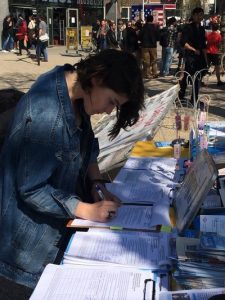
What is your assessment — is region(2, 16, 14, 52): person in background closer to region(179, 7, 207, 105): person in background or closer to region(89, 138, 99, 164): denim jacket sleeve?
region(179, 7, 207, 105): person in background

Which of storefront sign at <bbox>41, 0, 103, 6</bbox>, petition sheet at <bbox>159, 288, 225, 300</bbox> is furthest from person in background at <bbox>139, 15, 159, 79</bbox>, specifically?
storefront sign at <bbox>41, 0, 103, 6</bbox>

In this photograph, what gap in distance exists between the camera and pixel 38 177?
A: 1709mm

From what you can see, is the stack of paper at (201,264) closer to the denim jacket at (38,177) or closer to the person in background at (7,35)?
the denim jacket at (38,177)

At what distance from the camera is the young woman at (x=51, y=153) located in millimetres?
1692

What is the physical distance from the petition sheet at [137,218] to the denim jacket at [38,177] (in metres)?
0.16

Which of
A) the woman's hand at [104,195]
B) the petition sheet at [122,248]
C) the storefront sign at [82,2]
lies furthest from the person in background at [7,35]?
the petition sheet at [122,248]

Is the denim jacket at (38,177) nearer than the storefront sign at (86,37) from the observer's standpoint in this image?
Yes

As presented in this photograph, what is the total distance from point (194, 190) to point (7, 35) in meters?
19.1

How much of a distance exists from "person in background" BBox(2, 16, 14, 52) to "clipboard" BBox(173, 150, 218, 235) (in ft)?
61.2

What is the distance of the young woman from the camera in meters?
1.69

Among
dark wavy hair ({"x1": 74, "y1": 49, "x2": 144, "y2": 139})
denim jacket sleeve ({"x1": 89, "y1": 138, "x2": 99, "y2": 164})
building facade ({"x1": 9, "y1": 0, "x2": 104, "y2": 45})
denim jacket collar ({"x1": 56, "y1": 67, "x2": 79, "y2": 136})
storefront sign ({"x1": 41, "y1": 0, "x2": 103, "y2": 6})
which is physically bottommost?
denim jacket sleeve ({"x1": 89, "y1": 138, "x2": 99, "y2": 164})

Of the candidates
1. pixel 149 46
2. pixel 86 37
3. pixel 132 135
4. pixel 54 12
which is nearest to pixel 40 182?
pixel 132 135

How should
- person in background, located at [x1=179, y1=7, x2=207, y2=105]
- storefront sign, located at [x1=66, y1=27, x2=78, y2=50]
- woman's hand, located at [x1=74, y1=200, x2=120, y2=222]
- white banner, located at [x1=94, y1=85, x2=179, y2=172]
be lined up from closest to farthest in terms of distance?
woman's hand, located at [x1=74, y1=200, x2=120, y2=222]
white banner, located at [x1=94, y1=85, x2=179, y2=172]
person in background, located at [x1=179, y1=7, x2=207, y2=105]
storefront sign, located at [x1=66, y1=27, x2=78, y2=50]

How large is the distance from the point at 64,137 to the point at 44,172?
15cm
